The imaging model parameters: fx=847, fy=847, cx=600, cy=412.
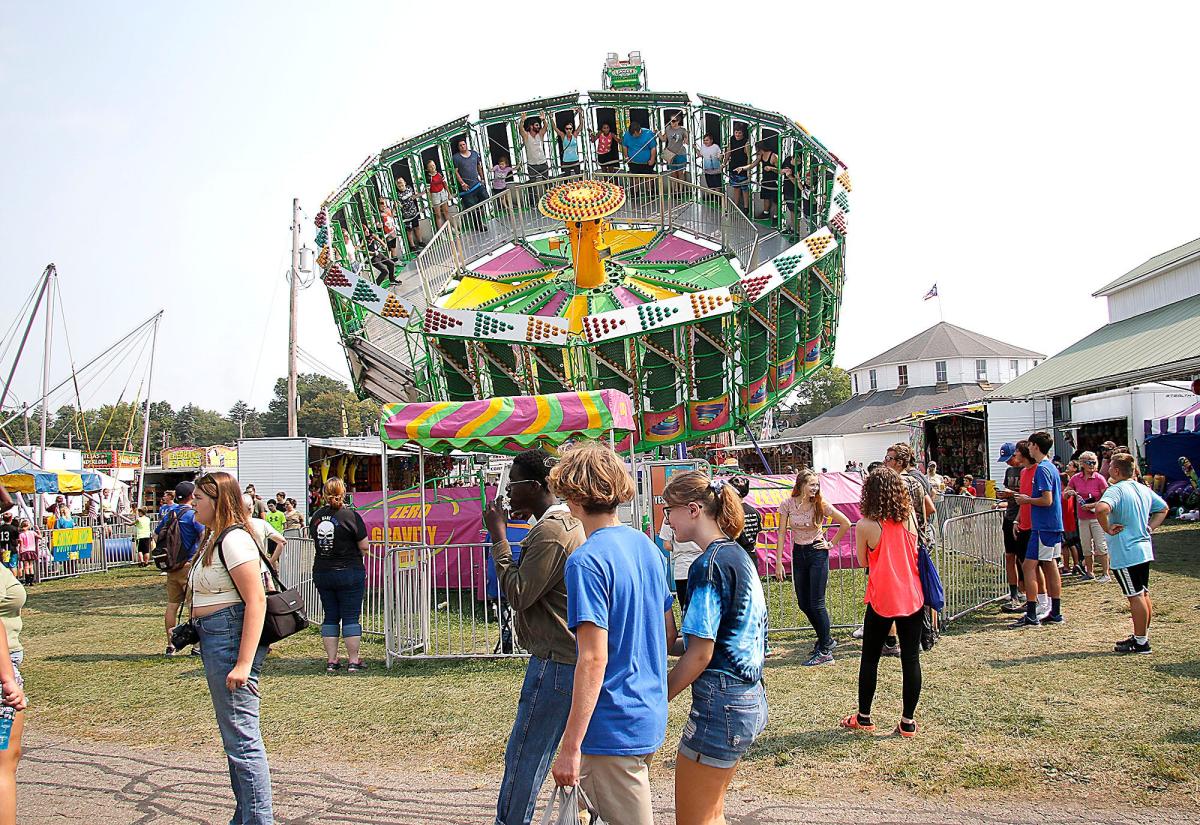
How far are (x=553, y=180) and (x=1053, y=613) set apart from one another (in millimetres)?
15643

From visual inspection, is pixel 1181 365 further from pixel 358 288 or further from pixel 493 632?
pixel 358 288

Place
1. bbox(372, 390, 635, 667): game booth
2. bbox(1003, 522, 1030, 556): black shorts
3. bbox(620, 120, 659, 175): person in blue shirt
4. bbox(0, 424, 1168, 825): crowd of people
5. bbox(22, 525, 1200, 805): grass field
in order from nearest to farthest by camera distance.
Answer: bbox(0, 424, 1168, 825): crowd of people < bbox(22, 525, 1200, 805): grass field < bbox(372, 390, 635, 667): game booth < bbox(1003, 522, 1030, 556): black shorts < bbox(620, 120, 659, 175): person in blue shirt

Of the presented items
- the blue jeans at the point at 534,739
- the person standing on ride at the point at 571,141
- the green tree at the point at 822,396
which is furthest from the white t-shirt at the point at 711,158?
the green tree at the point at 822,396

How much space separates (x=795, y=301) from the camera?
1675 cm

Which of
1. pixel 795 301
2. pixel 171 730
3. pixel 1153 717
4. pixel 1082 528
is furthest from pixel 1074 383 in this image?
pixel 171 730

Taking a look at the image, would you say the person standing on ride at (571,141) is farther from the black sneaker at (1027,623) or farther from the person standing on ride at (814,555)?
the black sneaker at (1027,623)

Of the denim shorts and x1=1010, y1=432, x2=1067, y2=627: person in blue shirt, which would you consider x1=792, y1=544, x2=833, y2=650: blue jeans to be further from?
the denim shorts

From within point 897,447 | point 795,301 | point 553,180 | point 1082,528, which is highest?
point 553,180

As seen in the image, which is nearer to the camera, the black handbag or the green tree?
the black handbag

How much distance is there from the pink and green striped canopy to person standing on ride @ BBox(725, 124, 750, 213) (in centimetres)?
1234

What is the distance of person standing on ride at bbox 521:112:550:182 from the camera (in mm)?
20547

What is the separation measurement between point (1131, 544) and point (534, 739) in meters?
6.21

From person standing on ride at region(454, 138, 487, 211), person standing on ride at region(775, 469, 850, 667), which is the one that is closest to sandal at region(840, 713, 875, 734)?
person standing on ride at region(775, 469, 850, 667)

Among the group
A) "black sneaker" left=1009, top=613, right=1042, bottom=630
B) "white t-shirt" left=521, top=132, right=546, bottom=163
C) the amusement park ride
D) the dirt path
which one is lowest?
the dirt path
